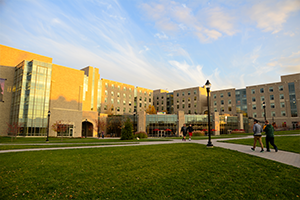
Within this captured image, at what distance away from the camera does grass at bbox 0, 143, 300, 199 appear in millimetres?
7012

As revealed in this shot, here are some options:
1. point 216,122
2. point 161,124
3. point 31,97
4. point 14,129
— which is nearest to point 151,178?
point 14,129

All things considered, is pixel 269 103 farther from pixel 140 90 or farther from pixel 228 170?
pixel 228 170

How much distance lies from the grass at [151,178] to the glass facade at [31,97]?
143 ft

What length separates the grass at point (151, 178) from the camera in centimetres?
701

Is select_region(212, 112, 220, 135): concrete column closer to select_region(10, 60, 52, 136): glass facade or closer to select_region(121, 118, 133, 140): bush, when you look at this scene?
select_region(121, 118, 133, 140): bush

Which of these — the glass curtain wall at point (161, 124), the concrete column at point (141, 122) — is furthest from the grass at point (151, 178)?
the glass curtain wall at point (161, 124)

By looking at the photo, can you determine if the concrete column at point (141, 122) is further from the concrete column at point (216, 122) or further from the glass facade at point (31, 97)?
the glass facade at point (31, 97)

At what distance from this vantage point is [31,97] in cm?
4984

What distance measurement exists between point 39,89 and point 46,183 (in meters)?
50.7

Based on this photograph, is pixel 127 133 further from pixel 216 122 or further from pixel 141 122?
pixel 216 122

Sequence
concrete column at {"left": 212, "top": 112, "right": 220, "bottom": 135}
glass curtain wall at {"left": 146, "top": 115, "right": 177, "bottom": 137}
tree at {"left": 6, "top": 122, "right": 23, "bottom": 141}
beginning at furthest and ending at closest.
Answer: concrete column at {"left": 212, "top": 112, "right": 220, "bottom": 135} < glass curtain wall at {"left": 146, "top": 115, "right": 177, "bottom": 137} < tree at {"left": 6, "top": 122, "right": 23, "bottom": 141}

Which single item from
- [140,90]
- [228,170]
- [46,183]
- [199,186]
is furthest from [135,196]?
[140,90]

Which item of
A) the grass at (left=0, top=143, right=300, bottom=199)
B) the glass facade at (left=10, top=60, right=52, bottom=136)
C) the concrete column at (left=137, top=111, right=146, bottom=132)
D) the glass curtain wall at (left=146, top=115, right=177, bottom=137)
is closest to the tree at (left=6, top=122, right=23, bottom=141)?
the glass facade at (left=10, top=60, right=52, bottom=136)

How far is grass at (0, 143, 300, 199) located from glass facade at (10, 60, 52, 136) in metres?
43.5
